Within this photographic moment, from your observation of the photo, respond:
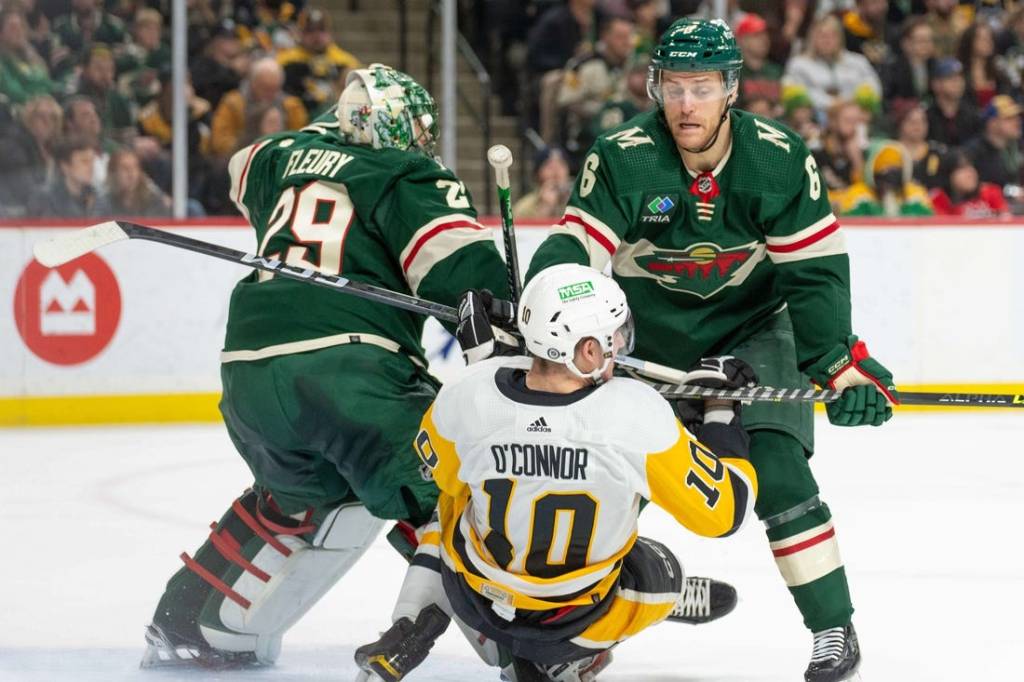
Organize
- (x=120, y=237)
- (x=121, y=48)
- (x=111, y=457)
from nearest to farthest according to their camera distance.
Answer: (x=120, y=237), (x=111, y=457), (x=121, y=48)

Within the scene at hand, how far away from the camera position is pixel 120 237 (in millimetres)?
3160

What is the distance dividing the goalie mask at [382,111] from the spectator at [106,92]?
3.18m

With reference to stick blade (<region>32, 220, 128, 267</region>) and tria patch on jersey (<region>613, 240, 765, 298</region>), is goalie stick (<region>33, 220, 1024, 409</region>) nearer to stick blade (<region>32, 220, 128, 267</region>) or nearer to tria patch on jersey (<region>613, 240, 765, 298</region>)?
stick blade (<region>32, 220, 128, 267</region>)

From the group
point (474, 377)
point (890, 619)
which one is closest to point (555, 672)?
point (474, 377)

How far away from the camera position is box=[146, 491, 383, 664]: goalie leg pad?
3.23 meters

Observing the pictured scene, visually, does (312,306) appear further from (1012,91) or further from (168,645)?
(1012,91)

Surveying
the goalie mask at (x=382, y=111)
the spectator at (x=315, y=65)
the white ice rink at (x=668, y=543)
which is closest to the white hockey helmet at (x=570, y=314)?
the goalie mask at (x=382, y=111)

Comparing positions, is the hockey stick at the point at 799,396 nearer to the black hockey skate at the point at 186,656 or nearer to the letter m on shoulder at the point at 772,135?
the letter m on shoulder at the point at 772,135

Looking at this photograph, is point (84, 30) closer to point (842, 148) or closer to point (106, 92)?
point (106, 92)

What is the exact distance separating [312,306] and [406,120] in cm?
42

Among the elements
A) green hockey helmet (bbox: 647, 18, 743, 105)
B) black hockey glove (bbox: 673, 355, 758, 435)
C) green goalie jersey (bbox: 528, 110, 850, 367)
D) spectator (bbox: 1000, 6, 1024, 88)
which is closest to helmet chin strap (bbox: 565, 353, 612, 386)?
black hockey glove (bbox: 673, 355, 758, 435)

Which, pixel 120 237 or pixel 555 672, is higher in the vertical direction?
pixel 120 237

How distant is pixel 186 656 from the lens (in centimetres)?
327

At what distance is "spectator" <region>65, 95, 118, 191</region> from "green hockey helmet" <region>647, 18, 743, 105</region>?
351 cm
